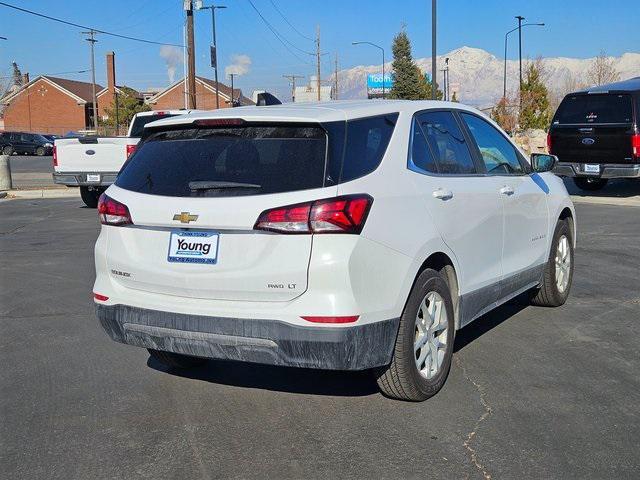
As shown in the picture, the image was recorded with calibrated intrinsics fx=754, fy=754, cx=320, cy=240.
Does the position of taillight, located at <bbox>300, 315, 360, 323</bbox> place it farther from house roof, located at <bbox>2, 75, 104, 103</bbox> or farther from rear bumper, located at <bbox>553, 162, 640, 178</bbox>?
house roof, located at <bbox>2, 75, 104, 103</bbox>

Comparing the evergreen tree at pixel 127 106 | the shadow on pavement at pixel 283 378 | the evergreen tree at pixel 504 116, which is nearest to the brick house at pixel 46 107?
the evergreen tree at pixel 127 106

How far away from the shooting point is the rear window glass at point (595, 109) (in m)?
15.4

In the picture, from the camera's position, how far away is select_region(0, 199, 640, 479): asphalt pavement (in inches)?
147

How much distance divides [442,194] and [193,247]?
1.59 meters

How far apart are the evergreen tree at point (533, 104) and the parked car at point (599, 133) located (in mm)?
30609

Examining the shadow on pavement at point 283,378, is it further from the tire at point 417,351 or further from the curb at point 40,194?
the curb at point 40,194

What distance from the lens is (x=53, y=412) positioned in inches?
176

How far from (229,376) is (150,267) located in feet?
4.02

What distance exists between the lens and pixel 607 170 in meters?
15.7

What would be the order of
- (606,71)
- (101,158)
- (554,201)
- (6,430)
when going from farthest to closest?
1. (606,71)
2. (101,158)
3. (554,201)
4. (6,430)

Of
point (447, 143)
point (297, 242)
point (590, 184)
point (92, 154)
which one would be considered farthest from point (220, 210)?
point (590, 184)

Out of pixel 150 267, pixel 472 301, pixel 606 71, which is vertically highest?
pixel 606 71

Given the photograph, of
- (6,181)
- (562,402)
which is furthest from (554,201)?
(6,181)

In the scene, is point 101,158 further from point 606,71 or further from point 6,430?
point 606,71
